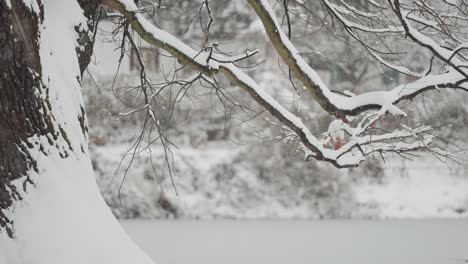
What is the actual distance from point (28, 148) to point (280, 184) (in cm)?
915

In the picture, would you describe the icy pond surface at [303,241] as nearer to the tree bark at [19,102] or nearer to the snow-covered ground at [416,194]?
the snow-covered ground at [416,194]

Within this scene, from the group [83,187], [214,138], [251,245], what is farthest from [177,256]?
[83,187]

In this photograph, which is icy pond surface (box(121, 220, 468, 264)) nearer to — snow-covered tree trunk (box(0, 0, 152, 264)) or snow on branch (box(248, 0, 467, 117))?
snow on branch (box(248, 0, 467, 117))

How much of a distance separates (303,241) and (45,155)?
732 centimetres

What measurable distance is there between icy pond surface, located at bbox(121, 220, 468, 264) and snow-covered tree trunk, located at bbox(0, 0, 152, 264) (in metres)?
5.71

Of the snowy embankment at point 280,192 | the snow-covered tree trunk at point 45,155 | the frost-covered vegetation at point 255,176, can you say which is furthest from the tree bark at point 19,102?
the snowy embankment at point 280,192

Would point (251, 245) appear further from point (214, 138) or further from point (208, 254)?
point (214, 138)

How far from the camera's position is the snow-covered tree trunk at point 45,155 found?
140cm

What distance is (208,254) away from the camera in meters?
7.61

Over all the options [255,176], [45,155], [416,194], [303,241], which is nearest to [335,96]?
[45,155]

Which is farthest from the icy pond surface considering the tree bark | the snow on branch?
the tree bark

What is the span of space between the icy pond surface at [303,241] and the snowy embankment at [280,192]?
1.06ft

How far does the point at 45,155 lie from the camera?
5.01 feet

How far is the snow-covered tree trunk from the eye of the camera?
140cm
